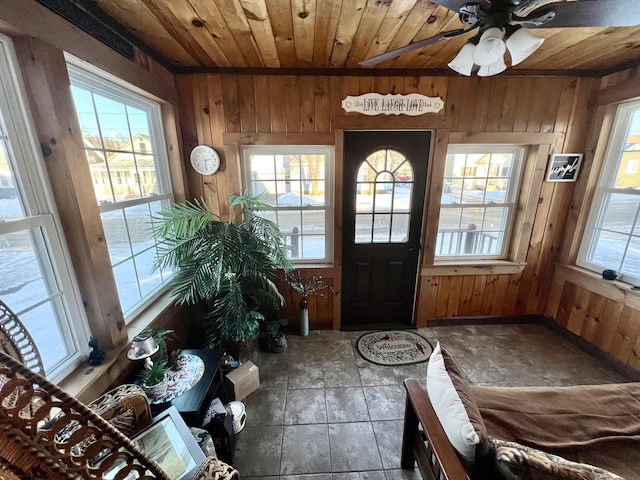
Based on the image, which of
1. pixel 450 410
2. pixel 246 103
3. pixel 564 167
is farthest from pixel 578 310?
pixel 246 103

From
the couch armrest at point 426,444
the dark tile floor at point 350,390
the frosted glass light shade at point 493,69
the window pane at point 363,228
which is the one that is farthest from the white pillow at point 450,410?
the window pane at point 363,228

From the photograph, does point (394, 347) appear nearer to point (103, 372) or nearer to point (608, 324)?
point (608, 324)

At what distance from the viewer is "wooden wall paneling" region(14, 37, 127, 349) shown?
106cm

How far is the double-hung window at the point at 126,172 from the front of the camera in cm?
141

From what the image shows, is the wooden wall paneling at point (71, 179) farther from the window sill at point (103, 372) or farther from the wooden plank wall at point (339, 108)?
the wooden plank wall at point (339, 108)

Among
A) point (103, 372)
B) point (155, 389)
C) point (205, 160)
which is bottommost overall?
point (155, 389)

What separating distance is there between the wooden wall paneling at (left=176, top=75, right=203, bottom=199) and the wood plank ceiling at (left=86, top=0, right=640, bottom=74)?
11 cm

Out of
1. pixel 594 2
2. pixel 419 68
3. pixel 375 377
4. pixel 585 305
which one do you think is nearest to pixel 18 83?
pixel 594 2

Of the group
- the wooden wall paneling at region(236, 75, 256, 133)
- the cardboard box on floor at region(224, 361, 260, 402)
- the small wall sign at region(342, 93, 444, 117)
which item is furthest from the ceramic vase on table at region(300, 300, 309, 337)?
the small wall sign at region(342, 93, 444, 117)

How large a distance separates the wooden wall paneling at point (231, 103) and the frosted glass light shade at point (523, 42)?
183cm

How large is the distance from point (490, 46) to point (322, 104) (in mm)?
1415

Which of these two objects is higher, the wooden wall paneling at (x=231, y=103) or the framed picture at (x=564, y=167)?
the wooden wall paneling at (x=231, y=103)

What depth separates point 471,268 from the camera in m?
2.61

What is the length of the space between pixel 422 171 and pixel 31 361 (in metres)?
2.62
